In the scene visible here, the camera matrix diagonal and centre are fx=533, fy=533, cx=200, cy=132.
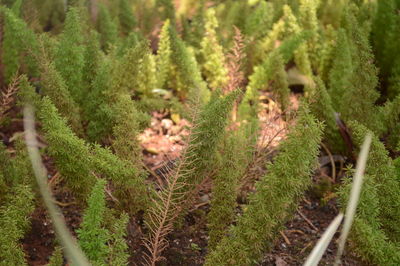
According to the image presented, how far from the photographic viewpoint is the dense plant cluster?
3.66 ft

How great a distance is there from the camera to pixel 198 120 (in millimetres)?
1396

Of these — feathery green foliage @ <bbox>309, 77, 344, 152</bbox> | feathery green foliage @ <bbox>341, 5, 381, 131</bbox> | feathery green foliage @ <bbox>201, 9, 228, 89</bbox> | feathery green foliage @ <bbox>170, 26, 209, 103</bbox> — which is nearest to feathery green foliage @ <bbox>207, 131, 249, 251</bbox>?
feathery green foliage @ <bbox>309, 77, 344, 152</bbox>

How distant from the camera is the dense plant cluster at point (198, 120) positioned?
3.66 feet

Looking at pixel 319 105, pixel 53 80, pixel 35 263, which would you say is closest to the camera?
pixel 35 263

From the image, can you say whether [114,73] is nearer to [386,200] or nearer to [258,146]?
[258,146]

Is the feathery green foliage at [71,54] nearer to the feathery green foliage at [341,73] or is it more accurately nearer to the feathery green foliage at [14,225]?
the feathery green foliage at [14,225]

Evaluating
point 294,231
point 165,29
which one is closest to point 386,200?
point 294,231

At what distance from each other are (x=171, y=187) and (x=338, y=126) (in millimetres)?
758

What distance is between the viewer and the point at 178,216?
139 centimetres

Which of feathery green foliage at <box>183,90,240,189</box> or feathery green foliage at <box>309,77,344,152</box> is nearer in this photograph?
feathery green foliage at <box>183,90,240,189</box>

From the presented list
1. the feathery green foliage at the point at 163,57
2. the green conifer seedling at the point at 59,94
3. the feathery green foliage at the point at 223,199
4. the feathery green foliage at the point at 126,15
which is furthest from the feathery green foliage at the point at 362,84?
the feathery green foliage at the point at 126,15

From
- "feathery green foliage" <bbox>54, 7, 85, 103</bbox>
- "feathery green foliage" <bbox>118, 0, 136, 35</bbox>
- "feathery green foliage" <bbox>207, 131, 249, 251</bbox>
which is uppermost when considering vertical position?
"feathery green foliage" <bbox>54, 7, 85, 103</bbox>

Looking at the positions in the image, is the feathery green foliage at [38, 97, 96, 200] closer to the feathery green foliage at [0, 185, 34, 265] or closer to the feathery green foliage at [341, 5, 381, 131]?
the feathery green foliage at [0, 185, 34, 265]

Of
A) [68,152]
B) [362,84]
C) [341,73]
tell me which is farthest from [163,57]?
[68,152]
